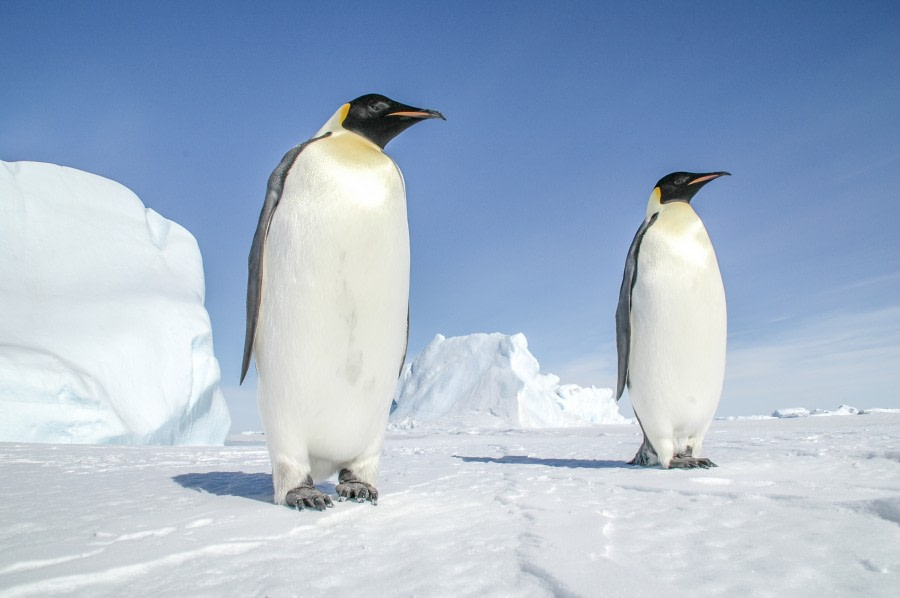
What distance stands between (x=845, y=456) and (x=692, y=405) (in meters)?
0.79

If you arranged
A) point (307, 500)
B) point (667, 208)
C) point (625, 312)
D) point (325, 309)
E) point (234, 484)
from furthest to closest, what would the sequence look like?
1. point (667, 208)
2. point (625, 312)
3. point (234, 484)
4. point (325, 309)
5. point (307, 500)

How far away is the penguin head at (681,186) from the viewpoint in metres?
4.04

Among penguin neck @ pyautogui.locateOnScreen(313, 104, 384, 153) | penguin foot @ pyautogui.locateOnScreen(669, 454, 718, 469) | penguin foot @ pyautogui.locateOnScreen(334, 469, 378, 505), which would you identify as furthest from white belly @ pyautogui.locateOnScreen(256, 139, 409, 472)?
penguin foot @ pyautogui.locateOnScreen(669, 454, 718, 469)

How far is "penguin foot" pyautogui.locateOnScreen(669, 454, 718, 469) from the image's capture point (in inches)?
123

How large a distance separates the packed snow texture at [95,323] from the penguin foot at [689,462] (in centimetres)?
866

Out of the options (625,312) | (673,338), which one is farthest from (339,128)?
(673,338)

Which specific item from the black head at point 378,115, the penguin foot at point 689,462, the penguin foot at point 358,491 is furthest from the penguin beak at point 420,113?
the penguin foot at point 689,462

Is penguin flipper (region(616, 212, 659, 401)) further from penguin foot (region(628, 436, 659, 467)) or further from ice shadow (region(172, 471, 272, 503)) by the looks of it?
ice shadow (region(172, 471, 272, 503))

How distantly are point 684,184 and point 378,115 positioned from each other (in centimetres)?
249

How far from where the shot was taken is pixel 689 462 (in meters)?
3.26

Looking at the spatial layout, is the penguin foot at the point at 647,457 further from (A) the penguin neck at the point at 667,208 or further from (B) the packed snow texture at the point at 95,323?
(B) the packed snow texture at the point at 95,323

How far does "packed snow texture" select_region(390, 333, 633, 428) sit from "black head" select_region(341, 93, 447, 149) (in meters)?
14.9

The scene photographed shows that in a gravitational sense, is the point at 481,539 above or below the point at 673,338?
below

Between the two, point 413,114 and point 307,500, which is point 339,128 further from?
point 307,500
